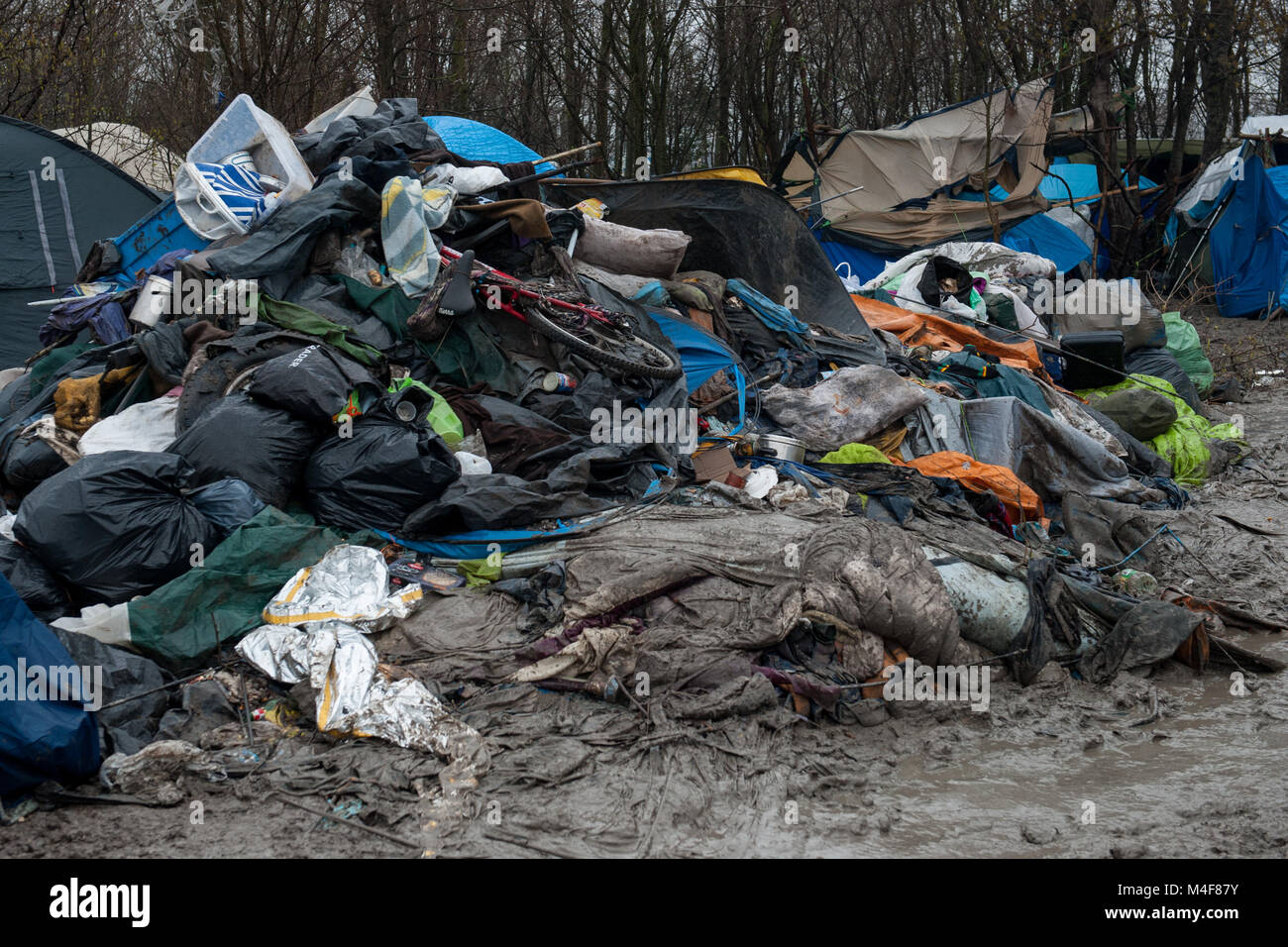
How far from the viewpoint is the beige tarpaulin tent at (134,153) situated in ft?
33.0

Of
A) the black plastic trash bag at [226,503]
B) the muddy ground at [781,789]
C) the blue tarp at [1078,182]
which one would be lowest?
the muddy ground at [781,789]

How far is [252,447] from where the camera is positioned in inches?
174

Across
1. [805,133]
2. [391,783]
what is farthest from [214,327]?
[805,133]

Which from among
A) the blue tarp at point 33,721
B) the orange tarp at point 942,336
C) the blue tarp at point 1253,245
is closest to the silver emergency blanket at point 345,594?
the blue tarp at point 33,721

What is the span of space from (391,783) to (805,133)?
10.6 metres

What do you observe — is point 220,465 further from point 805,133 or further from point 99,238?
point 805,133

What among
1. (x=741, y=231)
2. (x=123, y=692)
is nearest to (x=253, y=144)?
(x=741, y=231)

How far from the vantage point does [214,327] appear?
5250mm

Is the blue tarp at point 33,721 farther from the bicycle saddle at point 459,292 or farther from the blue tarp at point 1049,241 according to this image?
the blue tarp at point 1049,241

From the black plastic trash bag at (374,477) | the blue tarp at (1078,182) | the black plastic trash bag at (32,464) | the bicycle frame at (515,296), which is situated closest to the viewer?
the black plastic trash bag at (374,477)

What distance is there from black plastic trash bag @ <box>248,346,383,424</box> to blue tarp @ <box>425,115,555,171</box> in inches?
127

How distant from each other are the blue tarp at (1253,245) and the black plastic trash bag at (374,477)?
10710 mm

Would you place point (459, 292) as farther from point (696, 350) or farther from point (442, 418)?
point (696, 350)

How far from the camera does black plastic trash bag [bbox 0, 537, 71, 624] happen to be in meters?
3.83
